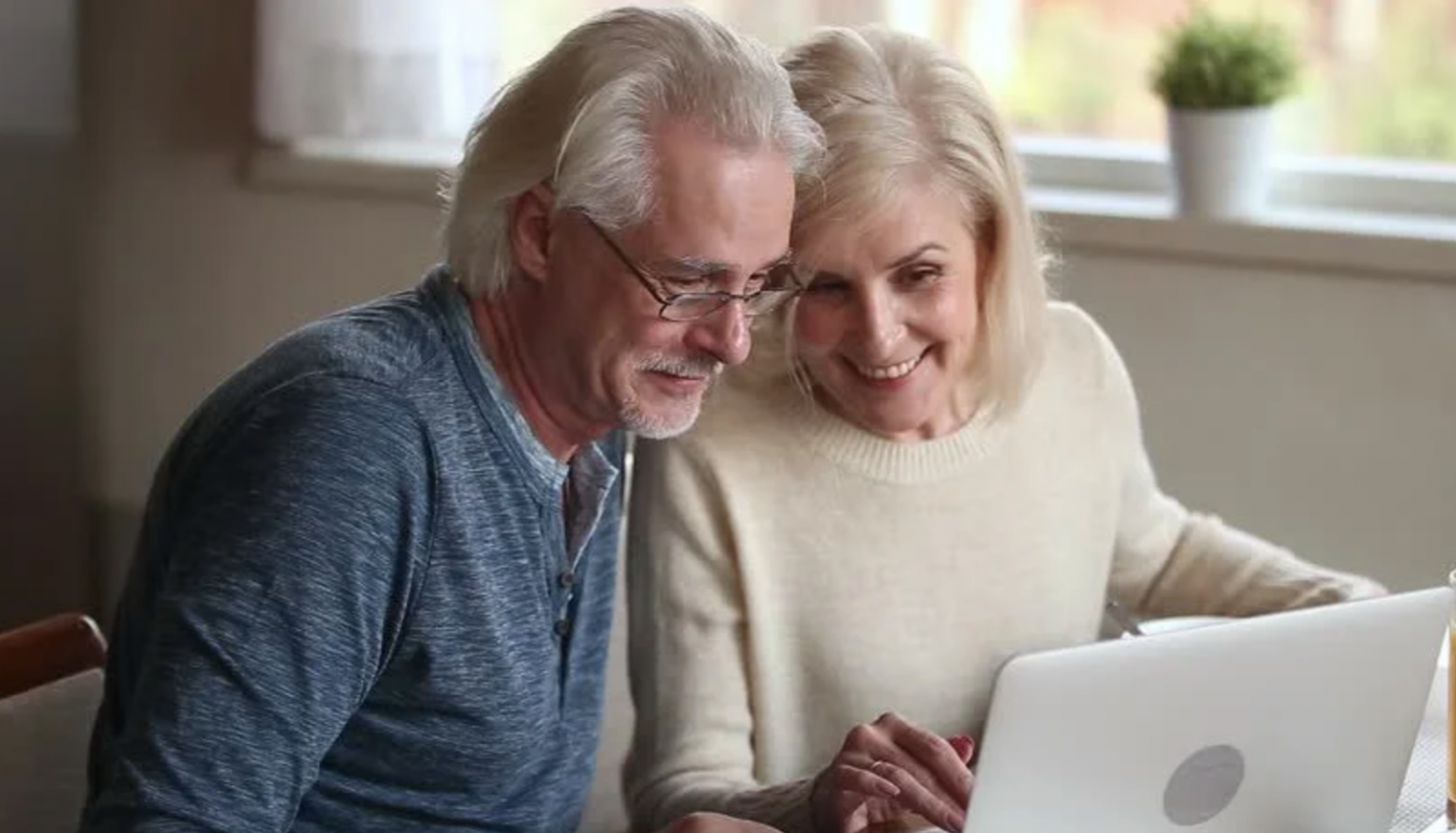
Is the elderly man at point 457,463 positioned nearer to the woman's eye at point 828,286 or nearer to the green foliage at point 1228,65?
the woman's eye at point 828,286

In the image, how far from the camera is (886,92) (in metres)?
1.75

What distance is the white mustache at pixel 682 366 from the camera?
156 cm

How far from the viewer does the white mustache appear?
5.13ft

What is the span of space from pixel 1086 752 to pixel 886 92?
633 millimetres

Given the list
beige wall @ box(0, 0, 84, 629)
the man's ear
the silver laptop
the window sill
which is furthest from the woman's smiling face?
beige wall @ box(0, 0, 84, 629)

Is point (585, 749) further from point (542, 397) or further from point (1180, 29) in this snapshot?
point (1180, 29)

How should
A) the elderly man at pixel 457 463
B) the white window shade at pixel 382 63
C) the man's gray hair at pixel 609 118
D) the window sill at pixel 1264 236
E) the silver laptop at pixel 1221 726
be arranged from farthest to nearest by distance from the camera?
the white window shade at pixel 382 63 < the window sill at pixel 1264 236 < the man's gray hair at pixel 609 118 < the elderly man at pixel 457 463 < the silver laptop at pixel 1221 726

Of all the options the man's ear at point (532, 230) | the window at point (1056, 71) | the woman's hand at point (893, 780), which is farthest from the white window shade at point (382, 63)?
the woman's hand at point (893, 780)

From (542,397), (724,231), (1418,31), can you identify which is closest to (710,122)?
(724,231)

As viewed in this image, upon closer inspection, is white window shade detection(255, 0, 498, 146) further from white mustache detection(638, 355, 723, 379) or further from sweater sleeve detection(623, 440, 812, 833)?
white mustache detection(638, 355, 723, 379)

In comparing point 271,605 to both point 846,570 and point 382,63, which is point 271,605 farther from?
point 382,63

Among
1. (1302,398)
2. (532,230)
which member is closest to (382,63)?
(1302,398)

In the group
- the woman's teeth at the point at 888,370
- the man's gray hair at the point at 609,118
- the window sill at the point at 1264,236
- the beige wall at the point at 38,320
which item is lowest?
the beige wall at the point at 38,320

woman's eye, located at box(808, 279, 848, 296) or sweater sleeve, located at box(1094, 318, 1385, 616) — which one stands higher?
woman's eye, located at box(808, 279, 848, 296)
